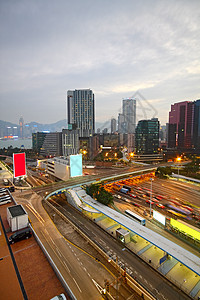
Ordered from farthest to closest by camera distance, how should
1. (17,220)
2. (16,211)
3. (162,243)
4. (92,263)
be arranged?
(162,243), (16,211), (92,263), (17,220)

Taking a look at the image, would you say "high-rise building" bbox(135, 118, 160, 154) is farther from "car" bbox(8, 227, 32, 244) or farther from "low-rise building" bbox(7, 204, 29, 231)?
"car" bbox(8, 227, 32, 244)

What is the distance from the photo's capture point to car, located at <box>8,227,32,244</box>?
1267cm

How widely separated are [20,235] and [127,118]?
159201 mm

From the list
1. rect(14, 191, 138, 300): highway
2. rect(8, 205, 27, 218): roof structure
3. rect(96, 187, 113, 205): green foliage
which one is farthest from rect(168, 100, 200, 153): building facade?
rect(8, 205, 27, 218): roof structure

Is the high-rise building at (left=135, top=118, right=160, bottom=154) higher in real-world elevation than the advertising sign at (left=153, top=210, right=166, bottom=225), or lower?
higher

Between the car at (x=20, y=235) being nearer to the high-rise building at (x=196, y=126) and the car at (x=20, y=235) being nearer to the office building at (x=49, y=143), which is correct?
the office building at (x=49, y=143)

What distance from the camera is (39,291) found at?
29.8ft

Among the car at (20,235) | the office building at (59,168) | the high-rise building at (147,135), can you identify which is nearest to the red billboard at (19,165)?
the office building at (59,168)

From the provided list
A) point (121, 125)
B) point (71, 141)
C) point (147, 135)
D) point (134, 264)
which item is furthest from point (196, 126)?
point (134, 264)

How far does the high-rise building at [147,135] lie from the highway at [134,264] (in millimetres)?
78606

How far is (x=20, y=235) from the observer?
12.9 meters

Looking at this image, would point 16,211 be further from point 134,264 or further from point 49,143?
point 49,143

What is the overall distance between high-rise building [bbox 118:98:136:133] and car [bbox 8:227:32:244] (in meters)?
146

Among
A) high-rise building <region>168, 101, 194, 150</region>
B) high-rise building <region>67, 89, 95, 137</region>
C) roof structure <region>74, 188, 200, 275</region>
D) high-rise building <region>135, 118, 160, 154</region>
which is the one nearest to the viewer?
roof structure <region>74, 188, 200, 275</region>
